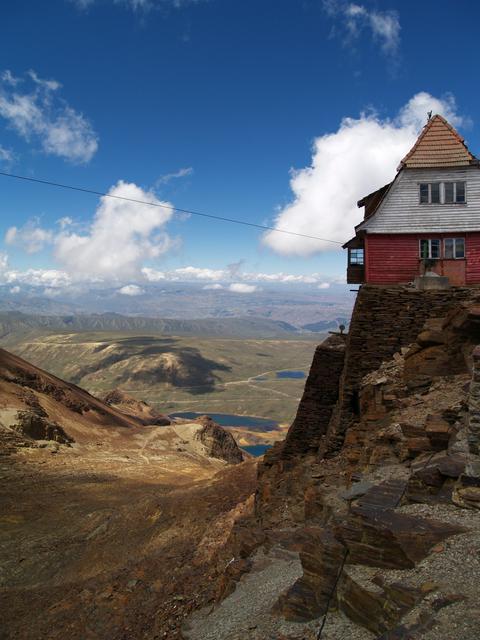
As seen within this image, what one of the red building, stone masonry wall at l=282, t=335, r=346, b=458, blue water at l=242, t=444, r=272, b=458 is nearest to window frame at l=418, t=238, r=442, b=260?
the red building

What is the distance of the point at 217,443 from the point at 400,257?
49093 mm

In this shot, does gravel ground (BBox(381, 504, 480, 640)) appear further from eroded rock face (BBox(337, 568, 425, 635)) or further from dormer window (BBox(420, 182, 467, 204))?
dormer window (BBox(420, 182, 467, 204))

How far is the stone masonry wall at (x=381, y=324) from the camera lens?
18328 millimetres

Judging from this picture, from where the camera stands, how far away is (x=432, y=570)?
8375mm

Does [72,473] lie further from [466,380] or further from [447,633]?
[447,633]

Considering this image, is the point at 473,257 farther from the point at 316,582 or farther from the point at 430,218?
the point at 316,582

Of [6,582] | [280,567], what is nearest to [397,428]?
[280,567]

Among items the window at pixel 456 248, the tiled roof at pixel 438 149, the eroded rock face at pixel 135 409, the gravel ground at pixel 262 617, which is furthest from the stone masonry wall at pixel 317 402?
the eroded rock face at pixel 135 409

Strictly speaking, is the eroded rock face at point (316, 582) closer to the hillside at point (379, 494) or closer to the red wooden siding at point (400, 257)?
the hillside at point (379, 494)

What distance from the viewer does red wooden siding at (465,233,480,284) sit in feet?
70.1

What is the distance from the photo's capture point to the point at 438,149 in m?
22.0

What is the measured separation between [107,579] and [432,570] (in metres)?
16.9

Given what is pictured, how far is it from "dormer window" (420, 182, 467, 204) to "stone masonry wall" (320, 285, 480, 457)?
574 cm

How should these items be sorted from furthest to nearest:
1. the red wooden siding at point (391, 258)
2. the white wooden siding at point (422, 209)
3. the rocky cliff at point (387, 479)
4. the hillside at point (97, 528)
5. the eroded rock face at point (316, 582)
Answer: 1. the red wooden siding at point (391, 258)
2. the white wooden siding at point (422, 209)
3. the hillside at point (97, 528)
4. the eroded rock face at point (316, 582)
5. the rocky cliff at point (387, 479)
